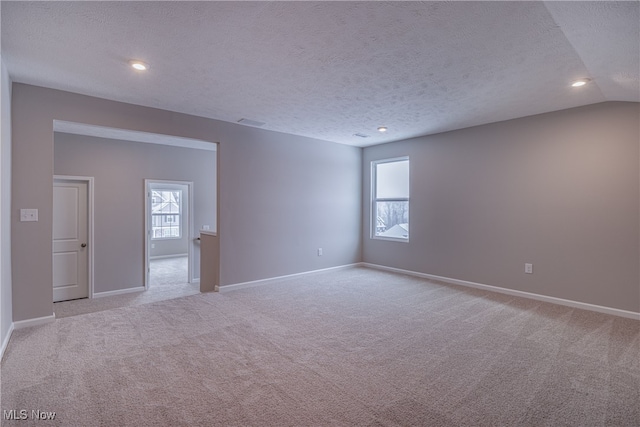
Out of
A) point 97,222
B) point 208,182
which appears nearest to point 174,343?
point 97,222

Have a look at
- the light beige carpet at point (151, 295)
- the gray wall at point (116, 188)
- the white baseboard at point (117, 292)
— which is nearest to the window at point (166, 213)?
the light beige carpet at point (151, 295)

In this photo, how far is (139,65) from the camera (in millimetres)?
2820

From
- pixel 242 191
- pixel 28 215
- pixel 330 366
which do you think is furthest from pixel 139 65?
pixel 330 366

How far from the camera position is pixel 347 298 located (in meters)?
4.36

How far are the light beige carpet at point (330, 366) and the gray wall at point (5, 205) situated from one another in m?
0.30

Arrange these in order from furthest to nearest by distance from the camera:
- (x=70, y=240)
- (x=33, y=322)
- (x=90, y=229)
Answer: (x=90, y=229), (x=70, y=240), (x=33, y=322)

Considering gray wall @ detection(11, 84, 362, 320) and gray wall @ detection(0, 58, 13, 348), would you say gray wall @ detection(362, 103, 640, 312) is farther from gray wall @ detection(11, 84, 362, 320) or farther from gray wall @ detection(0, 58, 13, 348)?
gray wall @ detection(0, 58, 13, 348)

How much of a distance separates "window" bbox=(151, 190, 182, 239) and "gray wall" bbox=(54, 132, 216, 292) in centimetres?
365

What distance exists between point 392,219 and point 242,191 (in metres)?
3.03

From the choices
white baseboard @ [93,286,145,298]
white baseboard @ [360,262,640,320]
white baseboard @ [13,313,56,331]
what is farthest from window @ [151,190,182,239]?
white baseboard @ [360,262,640,320]

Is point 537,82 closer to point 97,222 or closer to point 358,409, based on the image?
point 358,409

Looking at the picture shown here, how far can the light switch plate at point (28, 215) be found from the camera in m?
3.22

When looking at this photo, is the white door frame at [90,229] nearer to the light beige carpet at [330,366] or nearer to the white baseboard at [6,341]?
the light beige carpet at [330,366]

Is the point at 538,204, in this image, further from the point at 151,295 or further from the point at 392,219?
the point at 151,295
